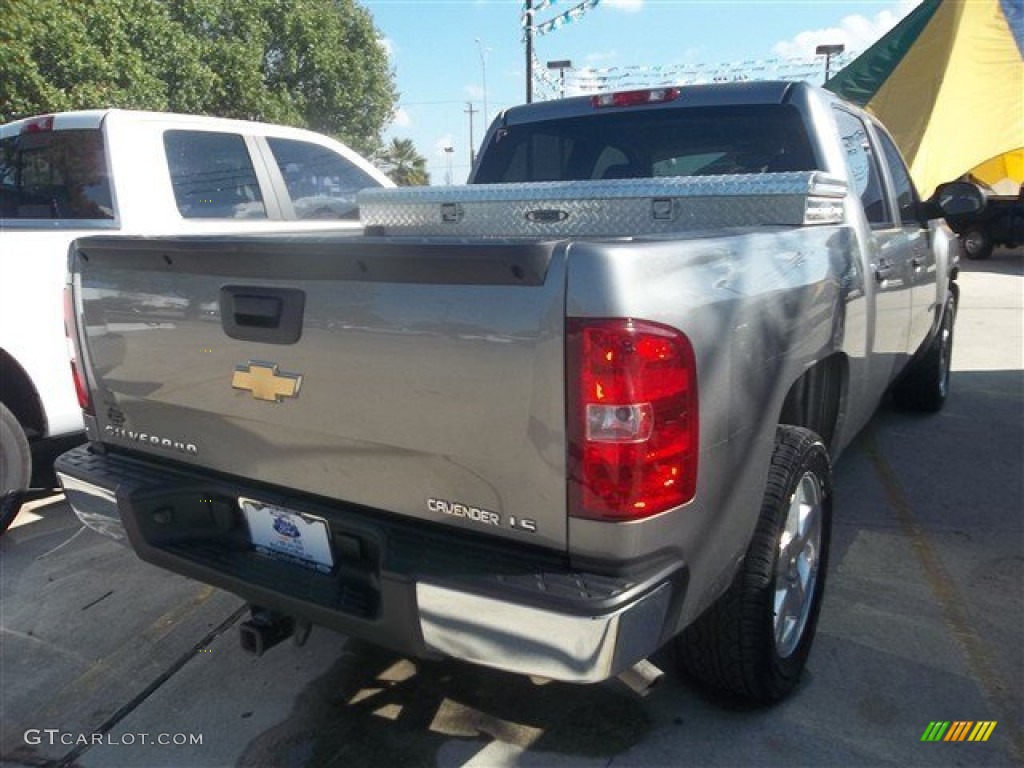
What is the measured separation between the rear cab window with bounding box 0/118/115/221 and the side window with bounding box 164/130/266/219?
0.36m

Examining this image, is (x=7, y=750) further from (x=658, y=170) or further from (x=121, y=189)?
(x=658, y=170)

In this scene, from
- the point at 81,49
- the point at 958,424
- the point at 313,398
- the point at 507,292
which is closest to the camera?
the point at 507,292

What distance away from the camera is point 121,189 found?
4.34m

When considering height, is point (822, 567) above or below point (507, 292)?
below

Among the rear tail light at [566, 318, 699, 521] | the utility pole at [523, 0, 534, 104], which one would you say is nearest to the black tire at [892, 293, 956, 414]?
the rear tail light at [566, 318, 699, 521]

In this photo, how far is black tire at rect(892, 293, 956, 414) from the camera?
221 inches

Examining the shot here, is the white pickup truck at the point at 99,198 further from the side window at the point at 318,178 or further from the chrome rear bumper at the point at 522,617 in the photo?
the chrome rear bumper at the point at 522,617

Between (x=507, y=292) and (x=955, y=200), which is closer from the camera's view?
(x=507, y=292)

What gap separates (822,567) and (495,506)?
1523 millimetres

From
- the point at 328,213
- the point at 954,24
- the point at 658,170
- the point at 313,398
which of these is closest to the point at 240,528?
the point at 313,398

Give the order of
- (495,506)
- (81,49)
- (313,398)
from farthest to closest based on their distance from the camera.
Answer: (81,49) < (313,398) < (495,506)

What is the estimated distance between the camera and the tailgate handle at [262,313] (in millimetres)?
2102

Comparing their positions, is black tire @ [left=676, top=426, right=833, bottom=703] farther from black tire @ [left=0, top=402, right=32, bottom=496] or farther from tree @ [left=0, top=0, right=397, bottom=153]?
tree @ [left=0, top=0, right=397, bottom=153]

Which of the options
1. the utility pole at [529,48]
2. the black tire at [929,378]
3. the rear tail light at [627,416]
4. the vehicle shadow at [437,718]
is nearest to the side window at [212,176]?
the vehicle shadow at [437,718]
